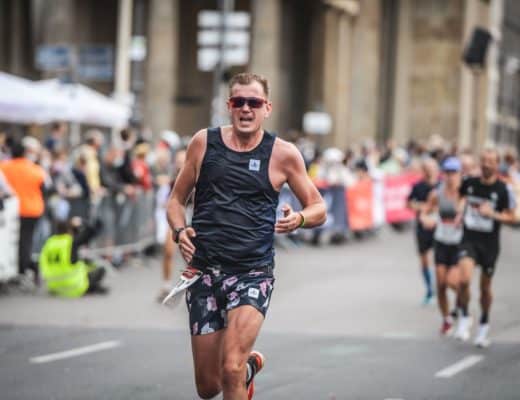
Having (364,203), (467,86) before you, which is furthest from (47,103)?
(467,86)

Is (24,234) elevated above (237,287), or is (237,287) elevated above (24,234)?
(237,287)

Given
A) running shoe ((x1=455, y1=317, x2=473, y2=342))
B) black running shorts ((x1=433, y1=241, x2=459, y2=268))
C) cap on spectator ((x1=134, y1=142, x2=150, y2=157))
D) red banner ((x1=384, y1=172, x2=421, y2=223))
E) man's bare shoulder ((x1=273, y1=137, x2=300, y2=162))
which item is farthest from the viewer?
red banner ((x1=384, y1=172, x2=421, y2=223))

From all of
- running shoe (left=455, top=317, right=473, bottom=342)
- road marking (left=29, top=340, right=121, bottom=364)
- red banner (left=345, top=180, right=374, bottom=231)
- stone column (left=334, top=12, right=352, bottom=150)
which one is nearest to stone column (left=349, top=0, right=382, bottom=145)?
stone column (left=334, top=12, right=352, bottom=150)

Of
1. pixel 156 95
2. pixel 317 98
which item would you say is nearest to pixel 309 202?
pixel 156 95

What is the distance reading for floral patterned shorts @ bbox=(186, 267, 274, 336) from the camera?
696cm

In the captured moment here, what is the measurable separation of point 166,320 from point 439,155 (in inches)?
660

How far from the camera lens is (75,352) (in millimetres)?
11844

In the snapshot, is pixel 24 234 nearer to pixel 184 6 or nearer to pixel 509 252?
pixel 509 252

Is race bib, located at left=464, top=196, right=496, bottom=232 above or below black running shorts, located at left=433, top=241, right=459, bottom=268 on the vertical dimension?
above

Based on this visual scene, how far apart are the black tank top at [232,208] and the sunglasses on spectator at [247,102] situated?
8.1 inches

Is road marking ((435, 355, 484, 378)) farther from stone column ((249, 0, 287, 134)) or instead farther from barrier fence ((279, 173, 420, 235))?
stone column ((249, 0, 287, 134))

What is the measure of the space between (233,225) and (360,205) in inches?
820

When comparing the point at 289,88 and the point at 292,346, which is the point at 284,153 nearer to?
the point at 292,346

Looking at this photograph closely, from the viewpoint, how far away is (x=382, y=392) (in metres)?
9.75
